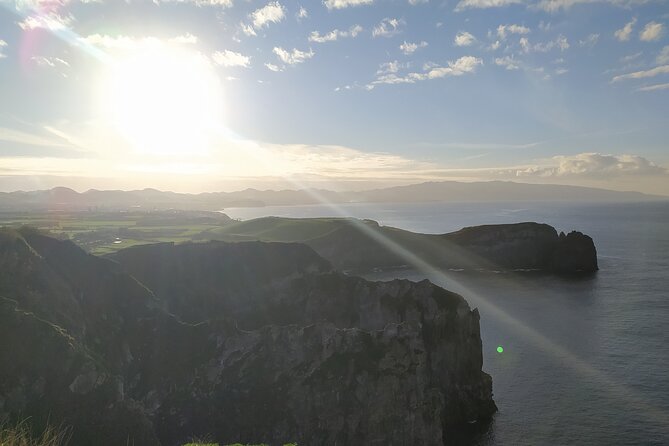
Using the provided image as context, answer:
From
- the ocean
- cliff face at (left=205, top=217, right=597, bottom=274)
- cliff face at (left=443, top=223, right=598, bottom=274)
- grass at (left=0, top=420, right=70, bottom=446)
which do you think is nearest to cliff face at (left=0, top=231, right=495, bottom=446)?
grass at (left=0, top=420, right=70, bottom=446)

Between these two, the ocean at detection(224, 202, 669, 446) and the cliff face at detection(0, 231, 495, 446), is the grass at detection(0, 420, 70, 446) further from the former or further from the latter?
the ocean at detection(224, 202, 669, 446)

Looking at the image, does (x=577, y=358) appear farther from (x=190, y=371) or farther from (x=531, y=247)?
(x=531, y=247)

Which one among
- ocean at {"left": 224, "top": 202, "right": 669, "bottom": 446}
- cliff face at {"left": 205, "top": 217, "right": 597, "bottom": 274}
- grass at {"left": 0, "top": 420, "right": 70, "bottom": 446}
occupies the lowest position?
ocean at {"left": 224, "top": 202, "right": 669, "bottom": 446}

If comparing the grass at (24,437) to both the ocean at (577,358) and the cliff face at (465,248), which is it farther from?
the cliff face at (465,248)

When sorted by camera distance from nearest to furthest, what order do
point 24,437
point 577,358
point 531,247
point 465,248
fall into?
point 24,437
point 577,358
point 531,247
point 465,248

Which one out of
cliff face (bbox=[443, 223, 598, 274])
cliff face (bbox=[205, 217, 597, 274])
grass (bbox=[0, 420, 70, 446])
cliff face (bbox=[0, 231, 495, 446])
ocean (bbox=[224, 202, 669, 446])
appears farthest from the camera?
cliff face (bbox=[205, 217, 597, 274])

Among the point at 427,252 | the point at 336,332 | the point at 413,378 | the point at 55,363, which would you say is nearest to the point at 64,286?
the point at 55,363

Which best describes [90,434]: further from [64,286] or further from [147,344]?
[64,286]

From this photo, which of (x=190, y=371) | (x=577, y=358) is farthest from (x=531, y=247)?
(x=190, y=371)
